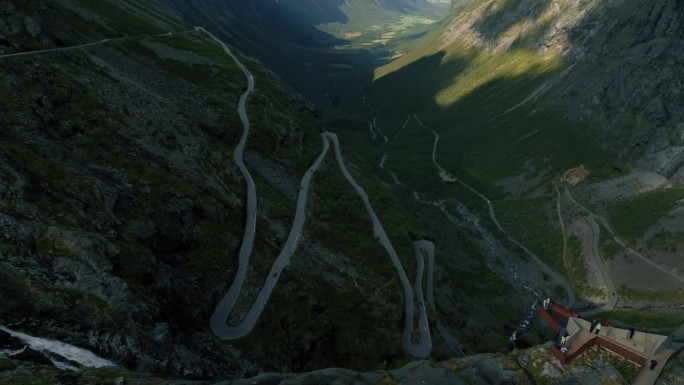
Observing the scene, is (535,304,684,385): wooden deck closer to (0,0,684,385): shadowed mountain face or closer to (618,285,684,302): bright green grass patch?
(0,0,684,385): shadowed mountain face

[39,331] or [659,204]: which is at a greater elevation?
[659,204]

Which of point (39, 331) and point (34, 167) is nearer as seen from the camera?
point (39, 331)

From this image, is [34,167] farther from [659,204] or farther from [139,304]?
[659,204]

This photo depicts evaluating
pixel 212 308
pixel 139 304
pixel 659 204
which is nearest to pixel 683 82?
pixel 659 204

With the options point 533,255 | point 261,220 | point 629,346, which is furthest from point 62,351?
point 533,255

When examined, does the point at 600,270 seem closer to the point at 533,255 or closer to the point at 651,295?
the point at 651,295

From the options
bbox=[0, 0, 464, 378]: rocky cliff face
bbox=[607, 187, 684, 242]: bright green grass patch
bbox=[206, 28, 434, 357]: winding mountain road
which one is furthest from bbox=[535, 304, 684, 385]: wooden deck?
bbox=[607, 187, 684, 242]: bright green grass patch
